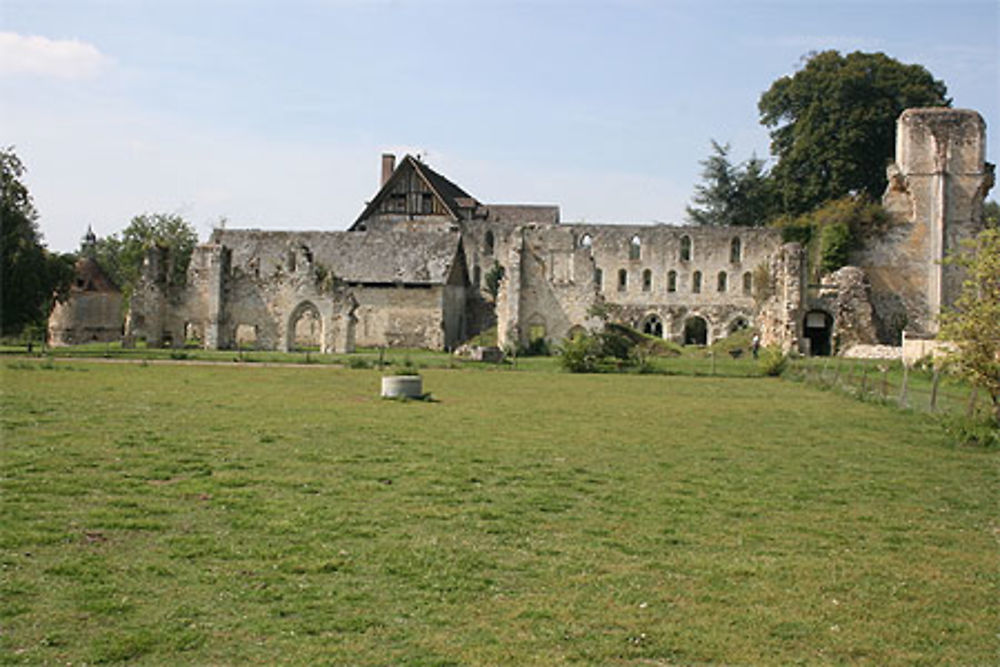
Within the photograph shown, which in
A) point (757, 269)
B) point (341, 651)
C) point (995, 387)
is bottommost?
point (341, 651)

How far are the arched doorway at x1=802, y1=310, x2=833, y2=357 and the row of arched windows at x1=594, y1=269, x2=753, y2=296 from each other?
1019cm

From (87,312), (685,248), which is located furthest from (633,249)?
(87,312)

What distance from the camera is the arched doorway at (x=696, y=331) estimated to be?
6588 centimetres

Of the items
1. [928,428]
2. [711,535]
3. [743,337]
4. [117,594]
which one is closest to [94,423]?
[117,594]

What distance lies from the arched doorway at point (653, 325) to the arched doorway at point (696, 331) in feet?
5.64

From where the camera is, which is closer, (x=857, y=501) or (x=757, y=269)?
(x=857, y=501)

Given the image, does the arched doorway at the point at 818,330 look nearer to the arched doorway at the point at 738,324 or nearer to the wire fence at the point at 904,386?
the arched doorway at the point at 738,324

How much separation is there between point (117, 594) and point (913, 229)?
189ft

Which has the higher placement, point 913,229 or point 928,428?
point 913,229

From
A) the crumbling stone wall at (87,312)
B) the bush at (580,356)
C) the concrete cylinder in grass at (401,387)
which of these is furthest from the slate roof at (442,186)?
the concrete cylinder in grass at (401,387)

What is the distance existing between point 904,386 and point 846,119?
43.7 m

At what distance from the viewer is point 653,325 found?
66000 mm

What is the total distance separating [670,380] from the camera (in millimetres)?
33781

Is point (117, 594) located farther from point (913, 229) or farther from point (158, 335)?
point (913, 229)
